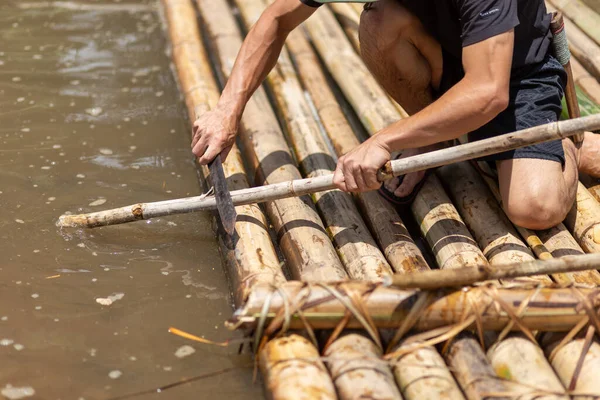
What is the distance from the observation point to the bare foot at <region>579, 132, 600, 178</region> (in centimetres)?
336

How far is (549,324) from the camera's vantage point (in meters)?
2.43

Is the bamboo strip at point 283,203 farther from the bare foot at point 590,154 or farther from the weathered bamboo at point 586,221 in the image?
the bare foot at point 590,154

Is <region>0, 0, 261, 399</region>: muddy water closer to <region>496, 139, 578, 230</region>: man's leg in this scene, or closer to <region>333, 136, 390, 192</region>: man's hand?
<region>333, 136, 390, 192</region>: man's hand

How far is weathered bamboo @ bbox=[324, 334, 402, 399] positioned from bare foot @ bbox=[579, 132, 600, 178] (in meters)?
1.49

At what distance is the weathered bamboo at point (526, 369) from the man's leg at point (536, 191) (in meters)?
0.69

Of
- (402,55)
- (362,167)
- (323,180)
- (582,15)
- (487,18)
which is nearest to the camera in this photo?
(487,18)

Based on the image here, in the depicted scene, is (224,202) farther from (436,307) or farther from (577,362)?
(577,362)

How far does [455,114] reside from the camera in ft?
8.97

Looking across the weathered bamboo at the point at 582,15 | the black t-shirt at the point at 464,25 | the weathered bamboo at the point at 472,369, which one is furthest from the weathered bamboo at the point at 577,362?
the weathered bamboo at the point at 582,15

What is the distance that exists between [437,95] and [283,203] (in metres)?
0.79

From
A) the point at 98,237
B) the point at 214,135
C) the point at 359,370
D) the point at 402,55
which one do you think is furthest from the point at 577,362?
the point at 98,237

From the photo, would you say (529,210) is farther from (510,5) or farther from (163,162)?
(163,162)

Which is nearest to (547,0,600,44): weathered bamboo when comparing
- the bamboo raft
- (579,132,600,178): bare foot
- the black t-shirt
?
the bamboo raft

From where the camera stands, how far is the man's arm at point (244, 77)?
10.0ft
